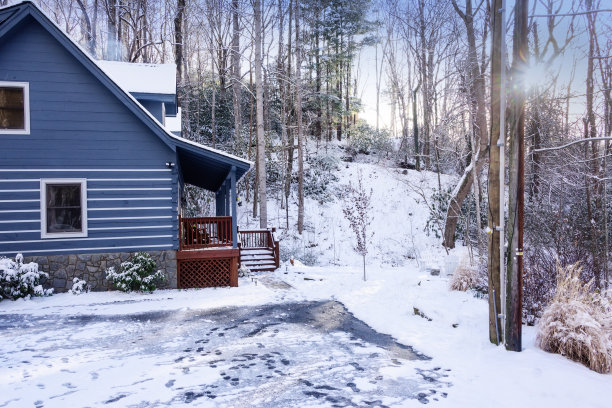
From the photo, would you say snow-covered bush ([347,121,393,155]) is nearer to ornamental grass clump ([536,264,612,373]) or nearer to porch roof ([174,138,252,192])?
porch roof ([174,138,252,192])

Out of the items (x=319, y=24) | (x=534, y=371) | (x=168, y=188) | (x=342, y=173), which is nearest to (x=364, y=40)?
(x=319, y=24)

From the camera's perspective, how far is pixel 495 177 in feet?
18.0

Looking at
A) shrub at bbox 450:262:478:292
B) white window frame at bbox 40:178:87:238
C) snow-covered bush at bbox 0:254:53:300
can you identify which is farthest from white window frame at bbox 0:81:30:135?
shrub at bbox 450:262:478:292

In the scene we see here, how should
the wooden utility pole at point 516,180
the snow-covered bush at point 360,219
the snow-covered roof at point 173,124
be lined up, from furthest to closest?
the snow-covered roof at point 173,124
the snow-covered bush at point 360,219
the wooden utility pole at point 516,180

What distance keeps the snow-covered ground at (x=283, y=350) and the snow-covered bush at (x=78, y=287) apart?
37 cm

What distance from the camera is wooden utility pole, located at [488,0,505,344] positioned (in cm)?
532

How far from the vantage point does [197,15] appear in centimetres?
2330

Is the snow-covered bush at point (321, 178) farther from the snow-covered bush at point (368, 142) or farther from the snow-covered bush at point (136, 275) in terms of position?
the snow-covered bush at point (136, 275)

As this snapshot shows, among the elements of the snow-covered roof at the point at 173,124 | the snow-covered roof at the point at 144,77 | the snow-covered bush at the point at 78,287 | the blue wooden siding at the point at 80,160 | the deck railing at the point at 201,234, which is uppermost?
the snow-covered roof at the point at 144,77

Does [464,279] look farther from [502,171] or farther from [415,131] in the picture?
[415,131]

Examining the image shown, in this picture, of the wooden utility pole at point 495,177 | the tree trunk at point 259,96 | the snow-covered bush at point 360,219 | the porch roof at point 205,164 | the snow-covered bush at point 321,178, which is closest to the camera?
the wooden utility pole at point 495,177

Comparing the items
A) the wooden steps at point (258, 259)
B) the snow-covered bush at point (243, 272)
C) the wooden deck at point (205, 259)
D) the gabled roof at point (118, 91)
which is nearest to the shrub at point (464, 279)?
the wooden deck at point (205, 259)

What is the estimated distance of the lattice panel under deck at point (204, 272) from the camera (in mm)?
10656

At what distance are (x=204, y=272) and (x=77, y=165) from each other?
442 cm
